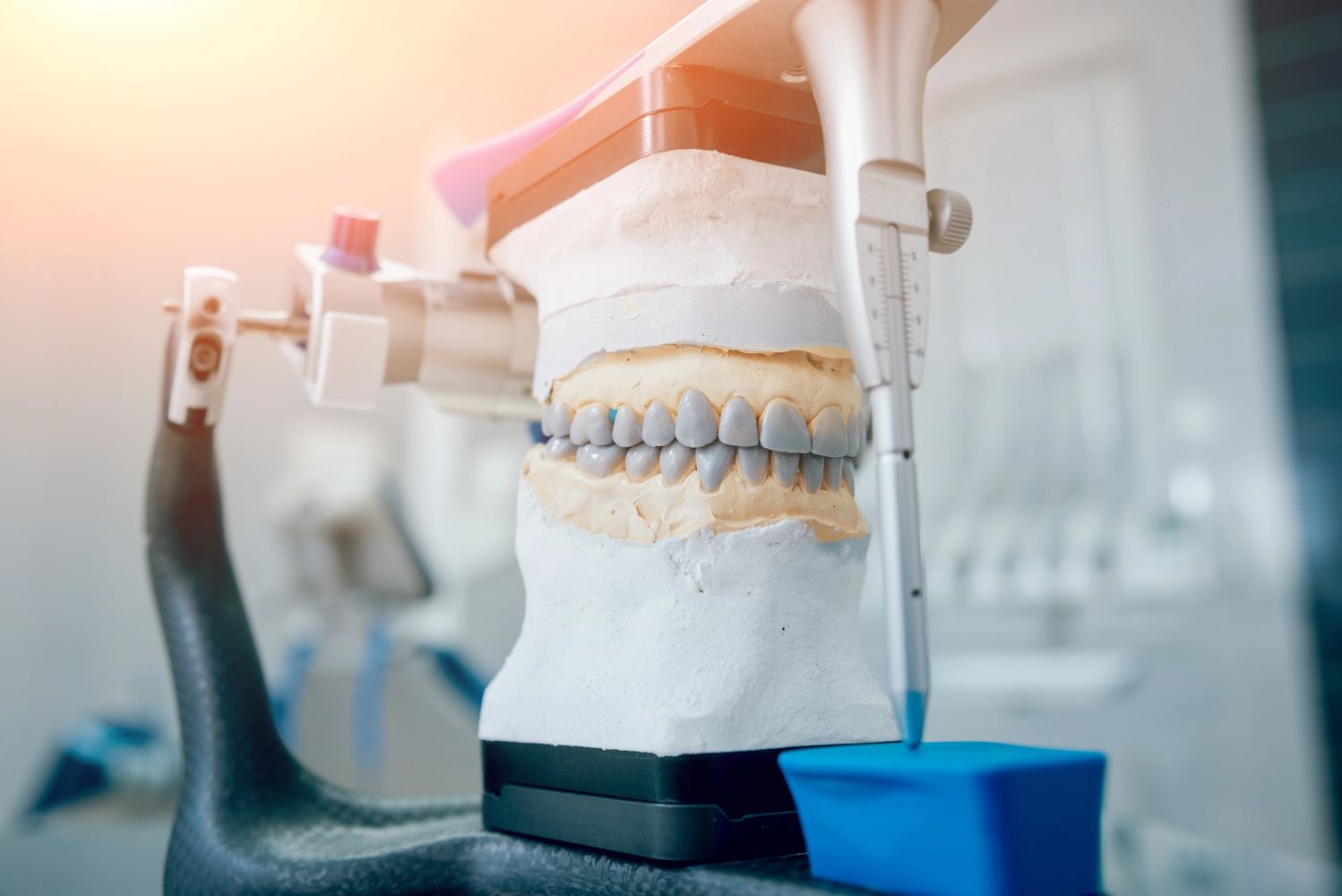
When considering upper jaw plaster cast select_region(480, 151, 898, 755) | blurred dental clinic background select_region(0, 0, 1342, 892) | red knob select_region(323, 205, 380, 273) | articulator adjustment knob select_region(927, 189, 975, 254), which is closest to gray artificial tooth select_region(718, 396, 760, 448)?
upper jaw plaster cast select_region(480, 151, 898, 755)

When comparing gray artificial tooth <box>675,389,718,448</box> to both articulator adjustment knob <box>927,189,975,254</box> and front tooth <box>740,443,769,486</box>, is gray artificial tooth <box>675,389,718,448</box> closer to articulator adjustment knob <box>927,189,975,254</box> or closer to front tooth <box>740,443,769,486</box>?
front tooth <box>740,443,769,486</box>

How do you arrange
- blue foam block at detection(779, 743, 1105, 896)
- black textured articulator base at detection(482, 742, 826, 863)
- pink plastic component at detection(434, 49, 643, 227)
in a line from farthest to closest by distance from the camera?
pink plastic component at detection(434, 49, 643, 227), black textured articulator base at detection(482, 742, 826, 863), blue foam block at detection(779, 743, 1105, 896)

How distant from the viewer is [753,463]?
0.42 m

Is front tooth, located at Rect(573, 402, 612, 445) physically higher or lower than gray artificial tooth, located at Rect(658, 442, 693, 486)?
higher

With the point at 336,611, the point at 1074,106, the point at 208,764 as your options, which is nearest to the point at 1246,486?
the point at 1074,106

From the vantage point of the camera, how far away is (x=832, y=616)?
0.44m

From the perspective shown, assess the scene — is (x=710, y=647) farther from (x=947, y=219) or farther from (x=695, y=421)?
(x=947, y=219)

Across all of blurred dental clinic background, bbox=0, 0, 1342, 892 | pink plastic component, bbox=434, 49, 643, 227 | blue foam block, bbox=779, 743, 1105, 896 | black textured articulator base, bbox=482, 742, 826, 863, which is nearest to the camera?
blue foam block, bbox=779, 743, 1105, 896

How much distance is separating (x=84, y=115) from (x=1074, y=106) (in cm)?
190

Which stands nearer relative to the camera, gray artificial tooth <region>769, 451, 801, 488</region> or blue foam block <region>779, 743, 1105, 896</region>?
blue foam block <region>779, 743, 1105, 896</region>

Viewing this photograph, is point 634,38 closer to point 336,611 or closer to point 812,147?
point 812,147

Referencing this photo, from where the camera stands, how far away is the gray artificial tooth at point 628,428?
43 cm

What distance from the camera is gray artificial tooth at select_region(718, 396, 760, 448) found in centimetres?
41

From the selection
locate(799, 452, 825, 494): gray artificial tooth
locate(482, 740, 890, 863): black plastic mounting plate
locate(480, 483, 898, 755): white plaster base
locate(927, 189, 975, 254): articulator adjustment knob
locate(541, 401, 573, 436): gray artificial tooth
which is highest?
locate(927, 189, 975, 254): articulator adjustment knob
